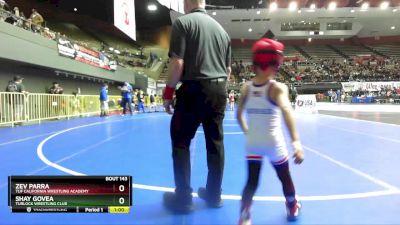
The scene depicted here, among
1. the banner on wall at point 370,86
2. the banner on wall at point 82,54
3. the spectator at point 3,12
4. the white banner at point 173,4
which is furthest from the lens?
the banner on wall at point 370,86

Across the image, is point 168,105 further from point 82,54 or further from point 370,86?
point 370,86

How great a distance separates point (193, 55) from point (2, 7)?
50.2ft

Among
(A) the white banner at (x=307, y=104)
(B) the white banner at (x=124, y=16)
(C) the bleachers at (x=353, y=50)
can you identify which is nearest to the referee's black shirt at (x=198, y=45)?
(B) the white banner at (x=124, y=16)

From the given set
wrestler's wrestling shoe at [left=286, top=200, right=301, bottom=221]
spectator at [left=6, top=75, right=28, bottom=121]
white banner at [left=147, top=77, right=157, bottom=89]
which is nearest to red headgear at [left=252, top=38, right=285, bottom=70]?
wrestler's wrestling shoe at [left=286, top=200, right=301, bottom=221]

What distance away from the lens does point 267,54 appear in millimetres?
2422

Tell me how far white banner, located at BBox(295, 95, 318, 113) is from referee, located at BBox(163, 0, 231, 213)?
1617 centimetres

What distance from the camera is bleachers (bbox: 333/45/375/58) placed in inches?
1859

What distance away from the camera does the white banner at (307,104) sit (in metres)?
18.3

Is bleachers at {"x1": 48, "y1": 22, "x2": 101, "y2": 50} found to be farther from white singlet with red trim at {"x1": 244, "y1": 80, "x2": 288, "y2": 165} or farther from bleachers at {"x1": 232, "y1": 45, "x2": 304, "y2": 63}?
white singlet with red trim at {"x1": 244, "y1": 80, "x2": 288, "y2": 165}

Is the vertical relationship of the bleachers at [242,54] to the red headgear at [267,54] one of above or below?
above

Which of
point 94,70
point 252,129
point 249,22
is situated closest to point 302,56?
point 249,22

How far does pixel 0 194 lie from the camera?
337cm

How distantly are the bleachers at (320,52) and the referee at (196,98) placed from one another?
47451 mm
